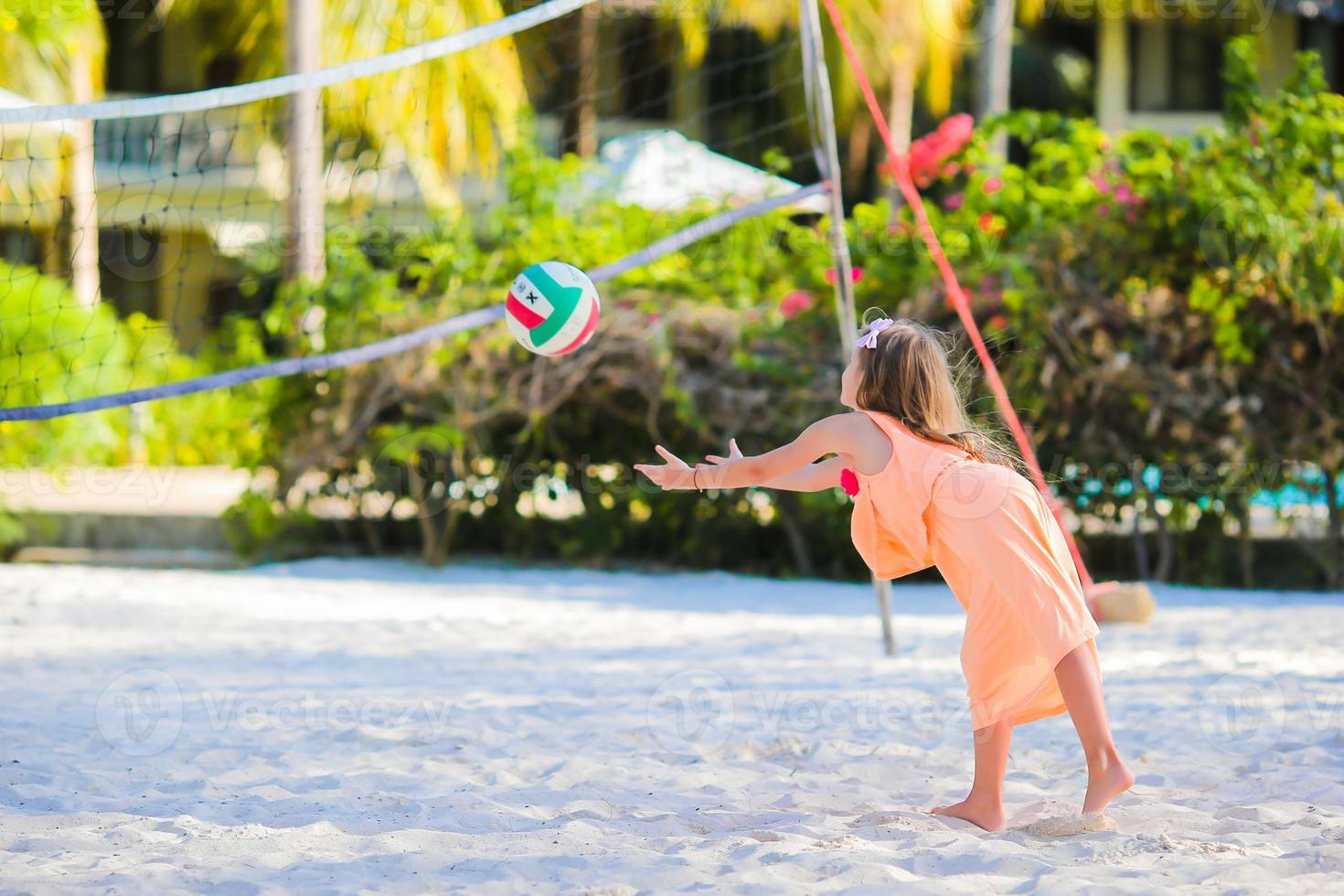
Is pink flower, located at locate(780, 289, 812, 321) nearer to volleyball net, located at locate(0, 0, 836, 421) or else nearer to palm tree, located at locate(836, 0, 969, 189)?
volleyball net, located at locate(0, 0, 836, 421)

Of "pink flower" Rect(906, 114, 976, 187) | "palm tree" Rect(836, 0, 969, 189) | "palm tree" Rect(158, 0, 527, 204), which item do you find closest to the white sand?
"pink flower" Rect(906, 114, 976, 187)

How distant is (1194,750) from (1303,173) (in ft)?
12.4

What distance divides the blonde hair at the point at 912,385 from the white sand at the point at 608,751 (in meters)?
0.85

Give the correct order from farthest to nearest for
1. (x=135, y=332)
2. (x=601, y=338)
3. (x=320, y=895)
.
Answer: (x=135, y=332) → (x=601, y=338) → (x=320, y=895)

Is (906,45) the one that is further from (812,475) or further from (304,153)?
(812,475)

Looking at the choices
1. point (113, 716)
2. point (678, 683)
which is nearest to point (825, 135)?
point (678, 683)

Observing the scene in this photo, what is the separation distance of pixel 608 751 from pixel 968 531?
3.98 ft

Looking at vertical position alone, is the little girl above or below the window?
below

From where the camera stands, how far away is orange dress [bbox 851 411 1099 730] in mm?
2738

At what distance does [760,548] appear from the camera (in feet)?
24.2

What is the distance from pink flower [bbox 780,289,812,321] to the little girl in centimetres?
395

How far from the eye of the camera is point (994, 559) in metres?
2.76

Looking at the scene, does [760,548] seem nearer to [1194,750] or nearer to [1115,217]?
[1115,217]

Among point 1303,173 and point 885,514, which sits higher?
point 1303,173
